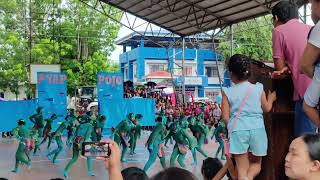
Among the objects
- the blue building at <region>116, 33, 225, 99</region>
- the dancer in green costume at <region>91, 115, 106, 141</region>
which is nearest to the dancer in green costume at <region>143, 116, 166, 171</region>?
the dancer in green costume at <region>91, 115, 106, 141</region>

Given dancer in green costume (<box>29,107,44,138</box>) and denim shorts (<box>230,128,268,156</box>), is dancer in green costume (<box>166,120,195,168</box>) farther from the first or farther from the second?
denim shorts (<box>230,128,268,156</box>)

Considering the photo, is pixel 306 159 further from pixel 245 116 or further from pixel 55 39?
pixel 55 39

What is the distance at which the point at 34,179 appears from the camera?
9.08m

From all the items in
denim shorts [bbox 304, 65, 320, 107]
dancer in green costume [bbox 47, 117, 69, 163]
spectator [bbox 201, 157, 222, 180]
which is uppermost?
denim shorts [bbox 304, 65, 320, 107]

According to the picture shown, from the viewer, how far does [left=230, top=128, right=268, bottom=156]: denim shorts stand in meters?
2.95

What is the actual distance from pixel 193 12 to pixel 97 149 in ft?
48.6

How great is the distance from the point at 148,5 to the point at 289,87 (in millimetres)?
14418

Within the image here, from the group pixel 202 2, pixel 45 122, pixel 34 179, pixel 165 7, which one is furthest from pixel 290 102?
pixel 165 7

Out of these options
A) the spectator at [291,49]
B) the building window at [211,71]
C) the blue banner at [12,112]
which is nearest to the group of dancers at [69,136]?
the blue banner at [12,112]

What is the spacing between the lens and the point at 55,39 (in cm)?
2677

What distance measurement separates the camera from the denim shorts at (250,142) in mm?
2947

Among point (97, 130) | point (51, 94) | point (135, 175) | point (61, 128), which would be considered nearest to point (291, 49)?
point (135, 175)

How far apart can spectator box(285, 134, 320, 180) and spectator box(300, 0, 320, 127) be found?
0.43 meters

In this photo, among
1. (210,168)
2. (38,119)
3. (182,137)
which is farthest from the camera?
(38,119)
